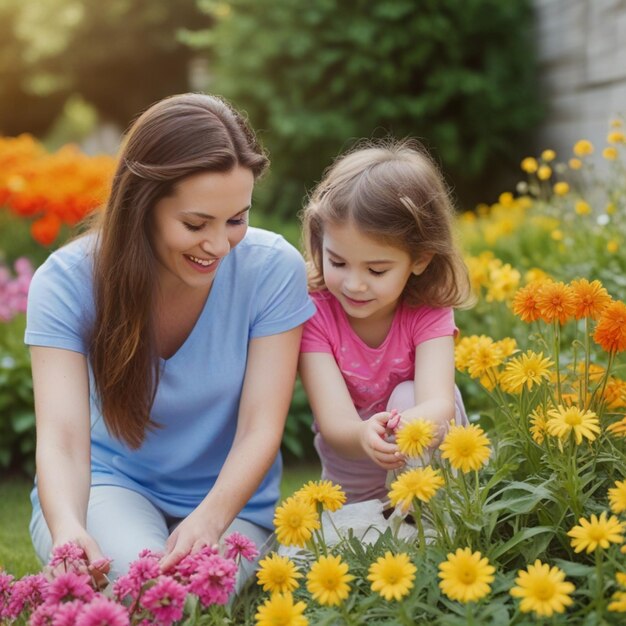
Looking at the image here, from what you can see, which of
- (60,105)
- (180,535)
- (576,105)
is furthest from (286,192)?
(60,105)

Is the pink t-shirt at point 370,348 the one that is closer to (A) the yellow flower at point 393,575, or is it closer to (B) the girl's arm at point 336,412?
(B) the girl's arm at point 336,412

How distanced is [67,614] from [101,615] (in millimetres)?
65

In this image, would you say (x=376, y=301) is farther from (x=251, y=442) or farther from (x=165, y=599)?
(x=165, y=599)

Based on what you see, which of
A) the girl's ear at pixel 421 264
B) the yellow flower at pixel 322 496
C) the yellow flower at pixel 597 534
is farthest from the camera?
the girl's ear at pixel 421 264

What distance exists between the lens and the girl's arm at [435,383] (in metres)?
2.15

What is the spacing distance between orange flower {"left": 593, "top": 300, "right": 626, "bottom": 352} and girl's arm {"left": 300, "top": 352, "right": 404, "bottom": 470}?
1.52ft

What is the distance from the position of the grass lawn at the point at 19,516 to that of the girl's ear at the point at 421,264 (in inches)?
46.9

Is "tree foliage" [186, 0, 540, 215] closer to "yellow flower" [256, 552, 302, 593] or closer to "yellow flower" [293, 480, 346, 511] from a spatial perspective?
"yellow flower" [293, 480, 346, 511]

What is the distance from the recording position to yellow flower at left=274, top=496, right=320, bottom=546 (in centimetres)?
166

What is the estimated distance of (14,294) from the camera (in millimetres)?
4309

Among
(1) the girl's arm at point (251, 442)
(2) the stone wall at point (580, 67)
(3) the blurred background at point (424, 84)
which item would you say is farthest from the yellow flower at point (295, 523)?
(2) the stone wall at point (580, 67)

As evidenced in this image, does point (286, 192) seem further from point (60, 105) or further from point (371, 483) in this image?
point (60, 105)

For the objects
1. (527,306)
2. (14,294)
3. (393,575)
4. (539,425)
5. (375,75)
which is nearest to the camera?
(393,575)

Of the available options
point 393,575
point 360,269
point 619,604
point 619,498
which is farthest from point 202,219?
point 619,604
